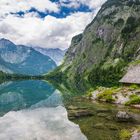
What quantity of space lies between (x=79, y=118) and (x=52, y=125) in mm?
6546

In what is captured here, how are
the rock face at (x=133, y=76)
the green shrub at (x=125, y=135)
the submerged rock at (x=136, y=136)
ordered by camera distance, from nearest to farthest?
1. the submerged rock at (x=136, y=136)
2. the green shrub at (x=125, y=135)
3. the rock face at (x=133, y=76)

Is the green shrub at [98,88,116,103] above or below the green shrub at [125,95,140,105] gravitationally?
below

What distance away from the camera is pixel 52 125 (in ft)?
155

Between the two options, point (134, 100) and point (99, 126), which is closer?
point (99, 126)

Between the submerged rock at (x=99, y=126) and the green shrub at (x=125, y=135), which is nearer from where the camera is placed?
the green shrub at (x=125, y=135)

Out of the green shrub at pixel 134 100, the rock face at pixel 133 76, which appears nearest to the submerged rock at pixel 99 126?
the green shrub at pixel 134 100

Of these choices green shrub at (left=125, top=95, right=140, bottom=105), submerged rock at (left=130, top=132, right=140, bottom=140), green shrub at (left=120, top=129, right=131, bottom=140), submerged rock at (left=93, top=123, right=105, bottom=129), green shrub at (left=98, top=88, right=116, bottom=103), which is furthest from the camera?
green shrub at (left=98, top=88, right=116, bottom=103)

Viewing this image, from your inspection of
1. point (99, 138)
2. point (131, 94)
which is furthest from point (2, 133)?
point (131, 94)

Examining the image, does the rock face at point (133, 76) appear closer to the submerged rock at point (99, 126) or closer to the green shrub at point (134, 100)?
the green shrub at point (134, 100)

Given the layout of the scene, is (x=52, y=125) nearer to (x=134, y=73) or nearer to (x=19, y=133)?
(x=19, y=133)

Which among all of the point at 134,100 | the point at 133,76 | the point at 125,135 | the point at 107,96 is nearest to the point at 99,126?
the point at 125,135

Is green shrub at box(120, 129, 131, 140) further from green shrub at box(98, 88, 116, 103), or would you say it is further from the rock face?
the rock face

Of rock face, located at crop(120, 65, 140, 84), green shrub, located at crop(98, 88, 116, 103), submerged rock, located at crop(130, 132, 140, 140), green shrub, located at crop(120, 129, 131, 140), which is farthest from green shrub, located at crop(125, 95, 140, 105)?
submerged rock, located at crop(130, 132, 140, 140)

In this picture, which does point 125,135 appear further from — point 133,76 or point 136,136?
point 133,76
